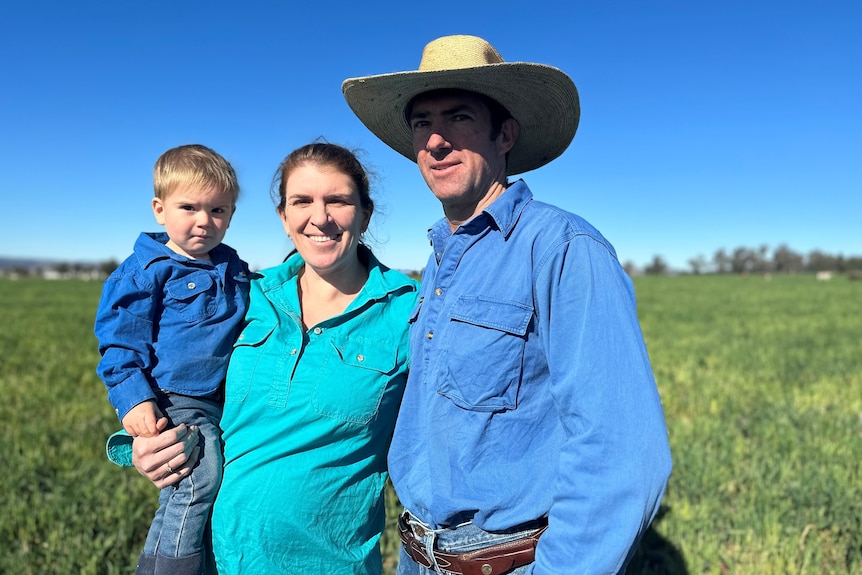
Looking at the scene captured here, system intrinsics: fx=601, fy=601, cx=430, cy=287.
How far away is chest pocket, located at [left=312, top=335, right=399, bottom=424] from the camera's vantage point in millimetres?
2162

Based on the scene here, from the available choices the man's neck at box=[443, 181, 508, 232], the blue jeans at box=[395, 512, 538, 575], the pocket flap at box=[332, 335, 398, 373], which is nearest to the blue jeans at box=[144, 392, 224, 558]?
the pocket flap at box=[332, 335, 398, 373]

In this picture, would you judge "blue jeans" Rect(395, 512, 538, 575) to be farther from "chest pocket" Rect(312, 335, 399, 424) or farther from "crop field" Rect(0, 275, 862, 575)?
"crop field" Rect(0, 275, 862, 575)

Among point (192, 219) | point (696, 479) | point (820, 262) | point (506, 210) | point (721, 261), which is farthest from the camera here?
point (721, 261)

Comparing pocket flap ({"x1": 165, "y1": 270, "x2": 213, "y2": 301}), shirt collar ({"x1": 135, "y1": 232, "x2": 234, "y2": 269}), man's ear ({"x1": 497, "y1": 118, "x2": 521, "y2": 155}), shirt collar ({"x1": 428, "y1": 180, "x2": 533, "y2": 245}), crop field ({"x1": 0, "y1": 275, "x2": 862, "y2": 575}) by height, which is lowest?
crop field ({"x1": 0, "y1": 275, "x2": 862, "y2": 575})

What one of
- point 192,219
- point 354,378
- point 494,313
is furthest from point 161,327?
point 494,313

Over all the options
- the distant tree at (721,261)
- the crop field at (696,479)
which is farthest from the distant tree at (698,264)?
the crop field at (696,479)

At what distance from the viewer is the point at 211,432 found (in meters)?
2.26

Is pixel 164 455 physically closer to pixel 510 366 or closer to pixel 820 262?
pixel 510 366

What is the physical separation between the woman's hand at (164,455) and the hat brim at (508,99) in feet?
4.69

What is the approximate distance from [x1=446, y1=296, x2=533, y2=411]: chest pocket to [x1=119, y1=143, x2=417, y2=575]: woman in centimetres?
55

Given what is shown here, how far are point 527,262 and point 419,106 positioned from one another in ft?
2.62

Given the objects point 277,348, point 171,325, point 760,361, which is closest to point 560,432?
point 277,348

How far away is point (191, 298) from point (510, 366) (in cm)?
131

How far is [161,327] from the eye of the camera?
2.27 metres
